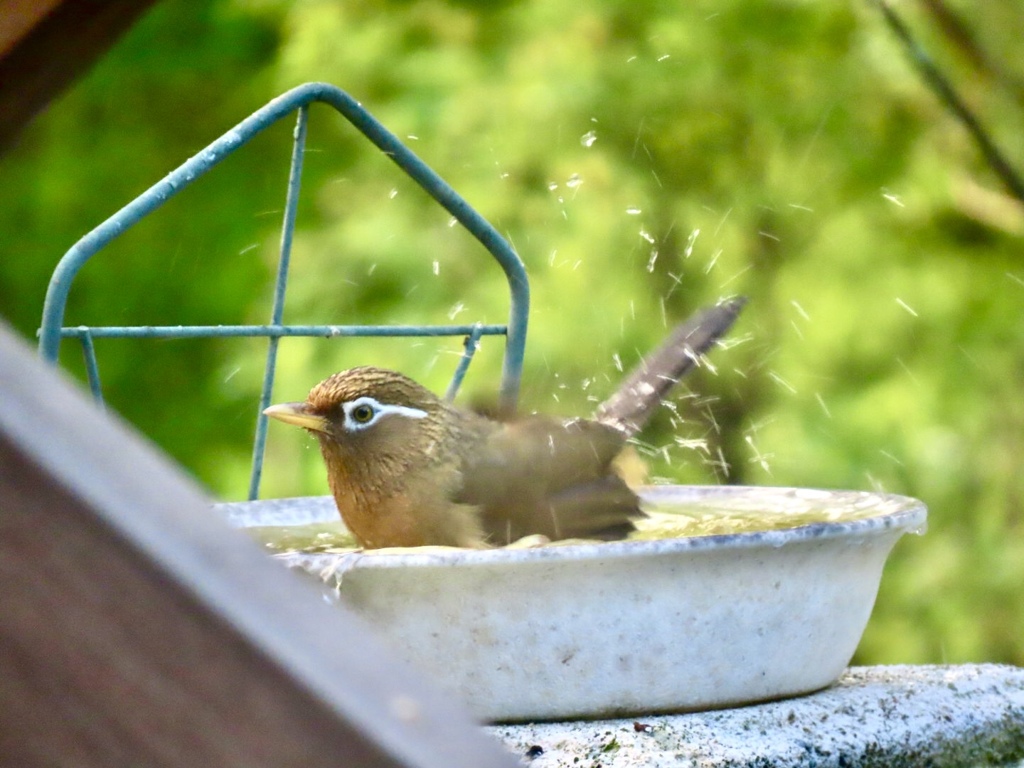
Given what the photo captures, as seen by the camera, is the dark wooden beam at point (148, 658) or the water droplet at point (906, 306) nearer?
the dark wooden beam at point (148, 658)

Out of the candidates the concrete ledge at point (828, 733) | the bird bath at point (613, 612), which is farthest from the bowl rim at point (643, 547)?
the concrete ledge at point (828, 733)

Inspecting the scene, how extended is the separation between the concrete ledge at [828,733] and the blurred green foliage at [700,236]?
A: 8.07 feet

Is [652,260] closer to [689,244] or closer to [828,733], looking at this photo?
[689,244]

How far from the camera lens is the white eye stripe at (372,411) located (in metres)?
2.57

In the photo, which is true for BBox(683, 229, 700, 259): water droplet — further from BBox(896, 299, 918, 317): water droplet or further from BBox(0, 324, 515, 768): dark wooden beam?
BBox(0, 324, 515, 768): dark wooden beam

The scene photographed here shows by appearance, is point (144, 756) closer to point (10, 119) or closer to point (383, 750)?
point (383, 750)

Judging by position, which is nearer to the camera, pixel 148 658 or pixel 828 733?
pixel 148 658

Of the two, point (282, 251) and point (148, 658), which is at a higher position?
point (148, 658)

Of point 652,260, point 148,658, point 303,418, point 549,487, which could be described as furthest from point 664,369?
point 148,658

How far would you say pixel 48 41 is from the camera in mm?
1251

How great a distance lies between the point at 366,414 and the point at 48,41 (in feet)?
4.57

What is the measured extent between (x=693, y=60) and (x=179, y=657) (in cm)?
452

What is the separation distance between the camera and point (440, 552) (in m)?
1.83

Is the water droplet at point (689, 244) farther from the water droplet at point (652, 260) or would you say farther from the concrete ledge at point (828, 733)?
the concrete ledge at point (828, 733)
